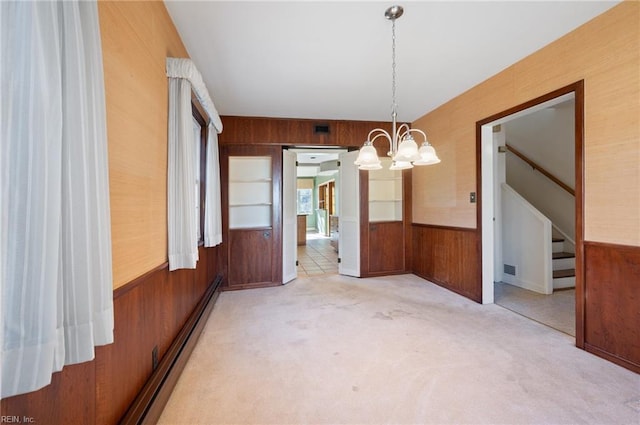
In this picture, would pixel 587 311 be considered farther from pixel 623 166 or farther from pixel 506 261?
pixel 506 261

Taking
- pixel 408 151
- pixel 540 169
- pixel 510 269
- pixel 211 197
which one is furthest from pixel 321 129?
pixel 540 169

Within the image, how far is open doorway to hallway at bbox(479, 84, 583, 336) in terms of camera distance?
9.69ft

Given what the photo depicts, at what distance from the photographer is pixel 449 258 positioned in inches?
149

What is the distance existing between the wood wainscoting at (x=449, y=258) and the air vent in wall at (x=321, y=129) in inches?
84.6

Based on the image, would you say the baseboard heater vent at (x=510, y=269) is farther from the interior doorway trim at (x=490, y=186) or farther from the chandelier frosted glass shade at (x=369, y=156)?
the chandelier frosted glass shade at (x=369, y=156)

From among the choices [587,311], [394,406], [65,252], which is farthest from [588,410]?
[65,252]

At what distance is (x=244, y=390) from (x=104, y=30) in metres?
2.05

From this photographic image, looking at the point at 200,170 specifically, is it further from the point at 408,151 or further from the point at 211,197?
the point at 408,151

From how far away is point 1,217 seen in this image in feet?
2.03

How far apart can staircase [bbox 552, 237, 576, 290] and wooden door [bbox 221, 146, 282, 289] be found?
392 centimetres

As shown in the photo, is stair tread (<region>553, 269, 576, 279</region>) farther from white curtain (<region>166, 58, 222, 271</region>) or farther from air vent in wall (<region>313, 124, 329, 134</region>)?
white curtain (<region>166, 58, 222, 271</region>)

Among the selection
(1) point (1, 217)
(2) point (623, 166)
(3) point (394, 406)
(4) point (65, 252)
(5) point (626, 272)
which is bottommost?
(3) point (394, 406)

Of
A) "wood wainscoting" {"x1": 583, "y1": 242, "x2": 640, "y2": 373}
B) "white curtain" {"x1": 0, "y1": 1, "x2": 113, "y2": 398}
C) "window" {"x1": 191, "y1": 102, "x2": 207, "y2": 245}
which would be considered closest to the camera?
"white curtain" {"x1": 0, "y1": 1, "x2": 113, "y2": 398}

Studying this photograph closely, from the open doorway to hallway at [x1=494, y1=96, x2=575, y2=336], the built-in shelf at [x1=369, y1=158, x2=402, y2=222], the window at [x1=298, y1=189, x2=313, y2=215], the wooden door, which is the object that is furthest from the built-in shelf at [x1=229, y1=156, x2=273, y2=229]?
the window at [x1=298, y1=189, x2=313, y2=215]
